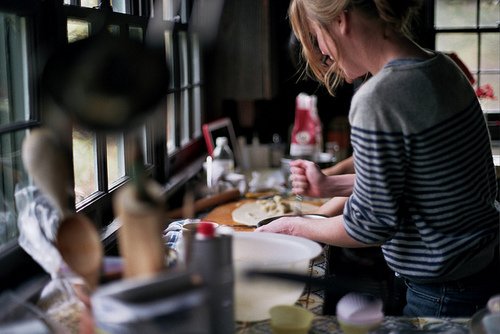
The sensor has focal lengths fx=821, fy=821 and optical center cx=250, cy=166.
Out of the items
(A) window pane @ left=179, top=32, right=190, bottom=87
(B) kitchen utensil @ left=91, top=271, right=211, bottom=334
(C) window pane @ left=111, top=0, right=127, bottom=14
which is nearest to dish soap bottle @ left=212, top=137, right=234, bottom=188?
(A) window pane @ left=179, top=32, right=190, bottom=87

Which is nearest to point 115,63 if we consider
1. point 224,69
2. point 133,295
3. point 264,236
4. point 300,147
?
point 133,295

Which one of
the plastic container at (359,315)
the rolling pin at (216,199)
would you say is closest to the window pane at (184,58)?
the rolling pin at (216,199)

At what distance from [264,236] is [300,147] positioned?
2577mm

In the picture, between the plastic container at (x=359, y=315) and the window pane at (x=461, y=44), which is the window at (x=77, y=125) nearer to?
the plastic container at (x=359, y=315)

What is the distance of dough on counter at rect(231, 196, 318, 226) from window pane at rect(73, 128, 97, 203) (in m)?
0.66

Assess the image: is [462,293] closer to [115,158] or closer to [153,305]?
[153,305]

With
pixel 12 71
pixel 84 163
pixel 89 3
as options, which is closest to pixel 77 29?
pixel 89 3

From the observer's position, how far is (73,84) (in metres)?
1.17

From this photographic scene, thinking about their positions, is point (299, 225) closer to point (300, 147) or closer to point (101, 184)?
point (101, 184)

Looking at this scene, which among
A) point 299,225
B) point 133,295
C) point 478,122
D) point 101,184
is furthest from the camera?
point 101,184

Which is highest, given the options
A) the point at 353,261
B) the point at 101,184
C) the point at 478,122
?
the point at 478,122

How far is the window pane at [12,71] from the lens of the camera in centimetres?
192

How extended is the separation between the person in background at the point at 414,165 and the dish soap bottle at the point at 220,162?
180 centimetres

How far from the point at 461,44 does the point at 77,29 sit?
3655mm
